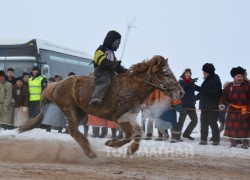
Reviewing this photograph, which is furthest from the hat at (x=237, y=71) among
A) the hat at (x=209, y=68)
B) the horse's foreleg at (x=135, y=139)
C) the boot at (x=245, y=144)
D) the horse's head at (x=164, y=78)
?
the horse's foreleg at (x=135, y=139)

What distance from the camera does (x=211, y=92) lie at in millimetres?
12750

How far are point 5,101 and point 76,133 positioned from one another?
8.15m

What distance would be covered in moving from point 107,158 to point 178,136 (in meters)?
4.73

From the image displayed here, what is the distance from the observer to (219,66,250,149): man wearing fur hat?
12.0 metres

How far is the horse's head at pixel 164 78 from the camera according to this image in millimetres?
8797

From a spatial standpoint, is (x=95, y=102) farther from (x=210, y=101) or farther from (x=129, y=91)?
(x=210, y=101)

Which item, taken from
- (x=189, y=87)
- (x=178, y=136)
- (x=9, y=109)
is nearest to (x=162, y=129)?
(x=178, y=136)

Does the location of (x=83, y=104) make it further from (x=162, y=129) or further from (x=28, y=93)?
(x=28, y=93)

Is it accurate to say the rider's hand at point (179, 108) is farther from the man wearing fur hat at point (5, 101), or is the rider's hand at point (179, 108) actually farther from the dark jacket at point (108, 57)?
the man wearing fur hat at point (5, 101)

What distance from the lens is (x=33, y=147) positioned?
408 inches

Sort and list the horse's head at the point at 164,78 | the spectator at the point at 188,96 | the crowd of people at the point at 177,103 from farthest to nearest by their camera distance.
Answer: the spectator at the point at 188,96, the crowd of people at the point at 177,103, the horse's head at the point at 164,78

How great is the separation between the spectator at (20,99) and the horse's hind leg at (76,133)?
7.45 metres

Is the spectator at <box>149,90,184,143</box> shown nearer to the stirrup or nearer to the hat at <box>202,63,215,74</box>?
the hat at <box>202,63,215,74</box>

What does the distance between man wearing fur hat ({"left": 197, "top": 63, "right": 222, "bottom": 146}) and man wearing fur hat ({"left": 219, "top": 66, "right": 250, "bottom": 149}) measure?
15.8 inches
